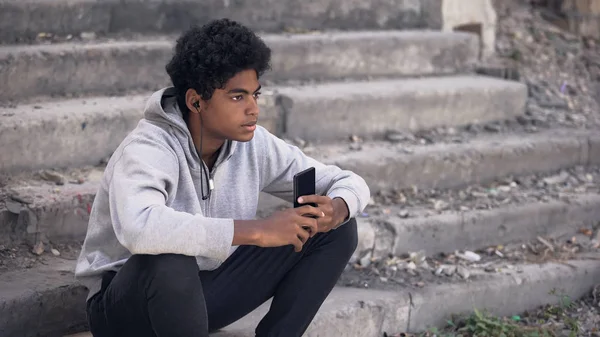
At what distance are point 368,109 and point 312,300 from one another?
2.22m

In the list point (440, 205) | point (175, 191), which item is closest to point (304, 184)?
point (175, 191)

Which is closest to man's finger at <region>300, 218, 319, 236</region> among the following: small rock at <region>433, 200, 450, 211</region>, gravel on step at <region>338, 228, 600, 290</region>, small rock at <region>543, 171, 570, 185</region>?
gravel on step at <region>338, 228, 600, 290</region>

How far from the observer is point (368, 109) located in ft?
16.8

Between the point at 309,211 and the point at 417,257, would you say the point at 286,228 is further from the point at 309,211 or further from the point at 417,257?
the point at 417,257

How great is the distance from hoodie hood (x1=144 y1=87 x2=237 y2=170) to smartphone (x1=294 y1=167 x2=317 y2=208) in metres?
0.34

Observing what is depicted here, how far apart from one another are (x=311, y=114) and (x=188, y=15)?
0.98 metres

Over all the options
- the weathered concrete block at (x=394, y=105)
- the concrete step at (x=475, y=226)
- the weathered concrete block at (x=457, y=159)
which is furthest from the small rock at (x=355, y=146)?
the concrete step at (x=475, y=226)

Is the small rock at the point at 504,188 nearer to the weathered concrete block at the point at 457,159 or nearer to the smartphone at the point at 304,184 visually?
the weathered concrete block at the point at 457,159

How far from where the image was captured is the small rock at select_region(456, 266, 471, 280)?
417 centimetres

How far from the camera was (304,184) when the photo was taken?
3.08 metres

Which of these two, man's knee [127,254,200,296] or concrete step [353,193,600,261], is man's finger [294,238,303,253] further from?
concrete step [353,193,600,261]

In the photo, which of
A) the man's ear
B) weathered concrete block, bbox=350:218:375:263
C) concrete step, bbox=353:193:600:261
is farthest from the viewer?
concrete step, bbox=353:193:600:261

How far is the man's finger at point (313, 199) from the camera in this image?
119 inches

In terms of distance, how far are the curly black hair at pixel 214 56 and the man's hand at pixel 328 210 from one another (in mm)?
485
